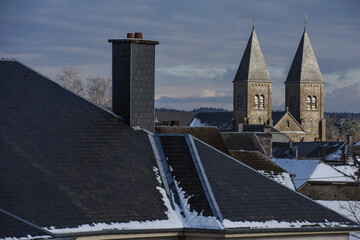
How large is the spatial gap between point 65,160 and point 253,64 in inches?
5141

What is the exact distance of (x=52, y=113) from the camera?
15.9m

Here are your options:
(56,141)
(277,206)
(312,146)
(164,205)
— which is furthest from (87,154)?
(312,146)

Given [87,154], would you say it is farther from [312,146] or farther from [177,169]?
[312,146]

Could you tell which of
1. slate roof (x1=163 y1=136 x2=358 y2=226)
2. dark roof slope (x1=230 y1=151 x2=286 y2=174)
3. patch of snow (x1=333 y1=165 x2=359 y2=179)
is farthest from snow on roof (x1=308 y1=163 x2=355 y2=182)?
slate roof (x1=163 y1=136 x2=358 y2=226)

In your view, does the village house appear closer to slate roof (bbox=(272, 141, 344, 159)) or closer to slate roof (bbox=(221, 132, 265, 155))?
slate roof (bbox=(221, 132, 265, 155))

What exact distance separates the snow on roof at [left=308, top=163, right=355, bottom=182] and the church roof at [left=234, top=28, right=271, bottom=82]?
9193 cm

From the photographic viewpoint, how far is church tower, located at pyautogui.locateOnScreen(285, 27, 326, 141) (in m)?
147

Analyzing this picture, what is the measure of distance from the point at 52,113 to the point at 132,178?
7.38 feet

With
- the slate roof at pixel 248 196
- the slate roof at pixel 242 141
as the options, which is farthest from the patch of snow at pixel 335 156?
the slate roof at pixel 248 196

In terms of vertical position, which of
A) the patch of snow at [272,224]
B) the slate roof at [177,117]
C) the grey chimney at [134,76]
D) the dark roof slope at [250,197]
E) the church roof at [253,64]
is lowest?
the patch of snow at [272,224]

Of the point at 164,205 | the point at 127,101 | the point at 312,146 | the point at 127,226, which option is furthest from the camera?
the point at 312,146

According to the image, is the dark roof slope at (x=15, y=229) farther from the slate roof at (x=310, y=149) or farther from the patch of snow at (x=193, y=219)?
the slate roof at (x=310, y=149)

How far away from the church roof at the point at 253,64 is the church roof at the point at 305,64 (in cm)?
643

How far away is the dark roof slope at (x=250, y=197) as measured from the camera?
15031mm
